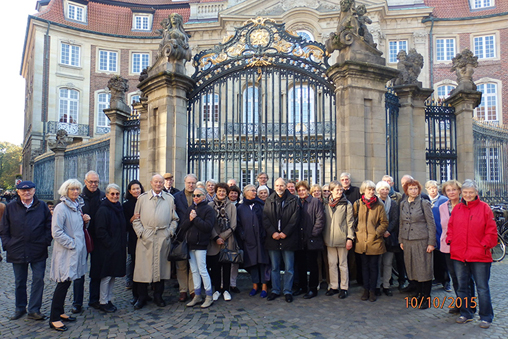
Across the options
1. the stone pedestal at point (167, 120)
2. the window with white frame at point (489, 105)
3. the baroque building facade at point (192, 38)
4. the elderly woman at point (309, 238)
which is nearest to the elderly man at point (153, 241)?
the elderly woman at point (309, 238)

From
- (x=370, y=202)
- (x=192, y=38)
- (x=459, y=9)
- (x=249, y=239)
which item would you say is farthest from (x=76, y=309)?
(x=459, y=9)

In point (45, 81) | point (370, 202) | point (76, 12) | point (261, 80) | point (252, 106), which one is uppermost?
point (76, 12)

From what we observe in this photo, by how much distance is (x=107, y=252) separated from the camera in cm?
499

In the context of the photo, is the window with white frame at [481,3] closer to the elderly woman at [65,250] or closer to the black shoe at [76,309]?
the elderly woman at [65,250]

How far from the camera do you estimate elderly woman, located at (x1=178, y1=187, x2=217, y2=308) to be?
5.14 m

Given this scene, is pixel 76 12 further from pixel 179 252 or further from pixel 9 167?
pixel 179 252

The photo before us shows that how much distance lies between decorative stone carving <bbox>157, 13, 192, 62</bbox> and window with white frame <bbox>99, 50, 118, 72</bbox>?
78.8 ft

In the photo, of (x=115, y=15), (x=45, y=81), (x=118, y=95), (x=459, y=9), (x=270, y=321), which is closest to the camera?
(x=270, y=321)

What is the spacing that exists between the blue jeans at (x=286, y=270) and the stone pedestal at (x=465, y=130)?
5825mm

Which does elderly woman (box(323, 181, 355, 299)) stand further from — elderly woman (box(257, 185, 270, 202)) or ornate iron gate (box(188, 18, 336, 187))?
ornate iron gate (box(188, 18, 336, 187))

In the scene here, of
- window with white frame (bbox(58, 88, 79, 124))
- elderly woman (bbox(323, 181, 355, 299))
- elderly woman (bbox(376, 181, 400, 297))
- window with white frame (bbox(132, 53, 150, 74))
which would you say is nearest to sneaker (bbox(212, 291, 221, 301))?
elderly woman (bbox(323, 181, 355, 299))

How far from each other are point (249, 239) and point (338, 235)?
4.40 ft

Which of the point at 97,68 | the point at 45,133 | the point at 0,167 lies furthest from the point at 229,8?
the point at 0,167

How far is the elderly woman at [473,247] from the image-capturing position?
441cm
